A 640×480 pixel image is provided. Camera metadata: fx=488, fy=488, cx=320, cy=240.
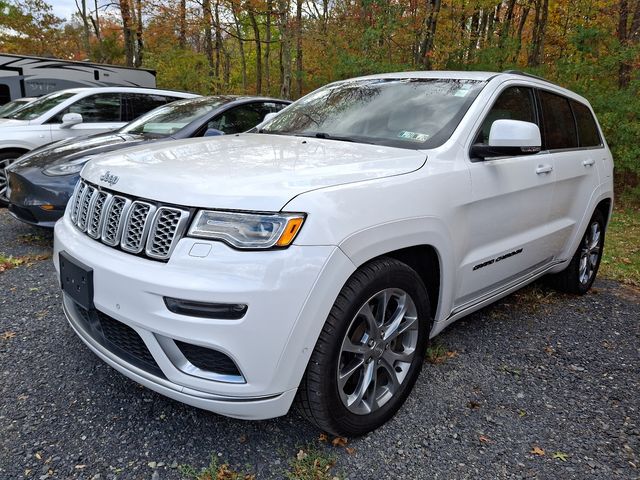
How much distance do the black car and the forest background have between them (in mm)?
6955

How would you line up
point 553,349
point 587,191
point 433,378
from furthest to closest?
1. point 587,191
2. point 553,349
3. point 433,378

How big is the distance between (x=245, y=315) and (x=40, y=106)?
6.88 metres

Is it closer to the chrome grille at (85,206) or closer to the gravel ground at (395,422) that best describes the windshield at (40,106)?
the gravel ground at (395,422)

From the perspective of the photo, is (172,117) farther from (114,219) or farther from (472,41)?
(472,41)

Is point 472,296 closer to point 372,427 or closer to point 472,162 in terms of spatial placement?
point 472,162

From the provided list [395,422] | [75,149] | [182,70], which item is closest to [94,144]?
[75,149]

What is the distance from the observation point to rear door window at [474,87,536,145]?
9.33 ft

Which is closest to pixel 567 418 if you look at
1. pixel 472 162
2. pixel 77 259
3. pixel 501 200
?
pixel 501 200

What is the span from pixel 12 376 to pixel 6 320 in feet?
2.64

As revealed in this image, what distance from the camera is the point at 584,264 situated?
420 centimetres

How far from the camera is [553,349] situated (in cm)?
324

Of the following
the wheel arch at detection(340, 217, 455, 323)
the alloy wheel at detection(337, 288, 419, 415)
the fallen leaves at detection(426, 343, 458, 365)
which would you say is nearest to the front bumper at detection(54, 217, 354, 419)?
the wheel arch at detection(340, 217, 455, 323)

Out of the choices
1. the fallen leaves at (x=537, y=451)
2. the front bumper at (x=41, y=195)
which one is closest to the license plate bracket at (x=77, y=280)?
the fallen leaves at (x=537, y=451)

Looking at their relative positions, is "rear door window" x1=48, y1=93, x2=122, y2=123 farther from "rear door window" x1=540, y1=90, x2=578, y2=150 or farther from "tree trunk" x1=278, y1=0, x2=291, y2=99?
"tree trunk" x1=278, y1=0, x2=291, y2=99
